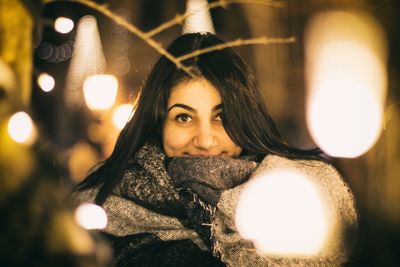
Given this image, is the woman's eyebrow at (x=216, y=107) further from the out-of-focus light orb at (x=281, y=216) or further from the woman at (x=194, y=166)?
the out-of-focus light orb at (x=281, y=216)

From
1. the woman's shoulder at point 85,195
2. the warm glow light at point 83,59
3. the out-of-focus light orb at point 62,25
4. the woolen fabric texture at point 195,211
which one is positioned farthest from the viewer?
the warm glow light at point 83,59

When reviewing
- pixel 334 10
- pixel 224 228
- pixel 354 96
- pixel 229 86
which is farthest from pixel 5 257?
pixel 334 10

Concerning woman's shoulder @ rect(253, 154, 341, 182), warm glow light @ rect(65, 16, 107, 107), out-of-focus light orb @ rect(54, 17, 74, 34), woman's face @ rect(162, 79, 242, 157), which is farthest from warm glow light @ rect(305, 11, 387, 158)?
warm glow light @ rect(65, 16, 107, 107)

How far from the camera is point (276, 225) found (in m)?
3.24

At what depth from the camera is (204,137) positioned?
339 centimetres

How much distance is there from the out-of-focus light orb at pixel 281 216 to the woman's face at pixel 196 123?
0.37m

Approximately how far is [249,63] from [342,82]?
2290 mm

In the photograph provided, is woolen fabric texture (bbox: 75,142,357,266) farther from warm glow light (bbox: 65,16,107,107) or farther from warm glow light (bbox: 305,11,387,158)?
warm glow light (bbox: 65,16,107,107)

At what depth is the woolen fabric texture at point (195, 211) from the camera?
315cm

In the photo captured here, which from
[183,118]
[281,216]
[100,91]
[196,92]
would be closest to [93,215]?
[183,118]

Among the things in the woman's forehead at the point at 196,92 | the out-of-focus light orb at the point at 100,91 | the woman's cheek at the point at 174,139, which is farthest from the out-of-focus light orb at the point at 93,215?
the out-of-focus light orb at the point at 100,91

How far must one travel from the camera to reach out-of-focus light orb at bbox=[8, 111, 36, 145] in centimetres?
158

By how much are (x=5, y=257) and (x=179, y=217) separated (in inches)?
79.5

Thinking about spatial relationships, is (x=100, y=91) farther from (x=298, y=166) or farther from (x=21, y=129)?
(x=21, y=129)
